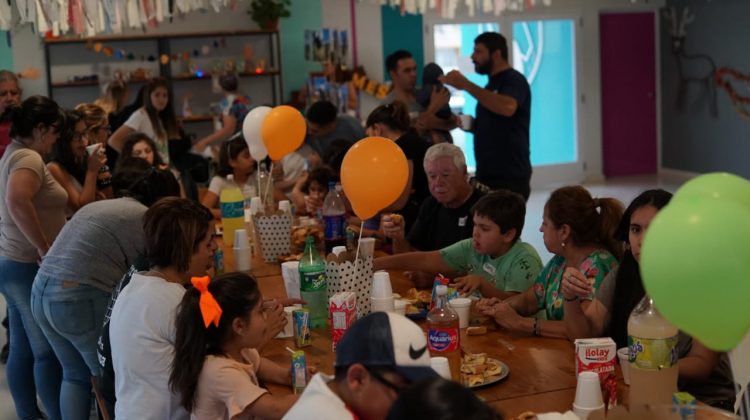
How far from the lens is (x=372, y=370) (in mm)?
2023

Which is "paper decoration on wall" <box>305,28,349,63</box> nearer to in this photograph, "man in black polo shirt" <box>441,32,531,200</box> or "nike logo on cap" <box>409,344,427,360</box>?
"man in black polo shirt" <box>441,32,531,200</box>

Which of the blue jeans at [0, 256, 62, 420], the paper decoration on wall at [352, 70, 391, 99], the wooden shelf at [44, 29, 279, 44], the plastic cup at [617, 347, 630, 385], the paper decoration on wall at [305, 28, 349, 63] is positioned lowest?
the blue jeans at [0, 256, 62, 420]

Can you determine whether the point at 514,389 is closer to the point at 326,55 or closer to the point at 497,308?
the point at 497,308

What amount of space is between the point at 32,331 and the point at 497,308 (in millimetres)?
2413

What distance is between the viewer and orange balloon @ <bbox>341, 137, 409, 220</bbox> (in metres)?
3.84

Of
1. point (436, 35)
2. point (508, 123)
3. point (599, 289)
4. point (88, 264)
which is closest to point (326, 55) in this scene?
point (436, 35)

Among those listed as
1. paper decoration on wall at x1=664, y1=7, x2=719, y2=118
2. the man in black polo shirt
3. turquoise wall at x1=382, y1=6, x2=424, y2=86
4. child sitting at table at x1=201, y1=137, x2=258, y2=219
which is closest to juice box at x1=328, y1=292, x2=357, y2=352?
child sitting at table at x1=201, y1=137, x2=258, y2=219

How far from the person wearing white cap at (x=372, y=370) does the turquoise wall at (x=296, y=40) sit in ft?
31.0

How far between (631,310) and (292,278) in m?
1.36

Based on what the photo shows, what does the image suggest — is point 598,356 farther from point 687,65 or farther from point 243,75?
point 687,65

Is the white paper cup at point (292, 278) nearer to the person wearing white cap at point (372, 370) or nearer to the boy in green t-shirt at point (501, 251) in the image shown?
the boy in green t-shirt at point (501, 251)

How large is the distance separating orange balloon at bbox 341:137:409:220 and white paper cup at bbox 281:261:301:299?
1.13 ft

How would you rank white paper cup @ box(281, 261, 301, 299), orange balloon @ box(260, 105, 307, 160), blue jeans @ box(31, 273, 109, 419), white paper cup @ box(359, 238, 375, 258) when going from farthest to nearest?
orange balloon @ box(260, 105, 307, 160), blue jeans @ box(31, 273, 109, 419), white paper cup @ box(281, 261, 301, 299), white paper cup @ box(359, 238, 375, 258)

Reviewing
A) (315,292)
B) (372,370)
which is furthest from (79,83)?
(372,370)
